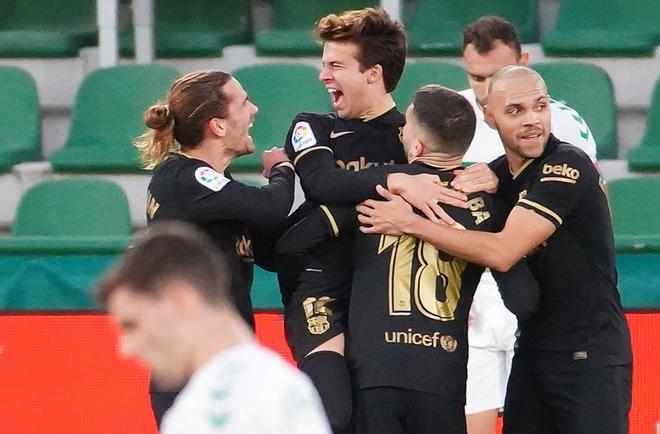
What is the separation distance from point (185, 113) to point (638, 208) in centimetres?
325

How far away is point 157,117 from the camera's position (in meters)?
4.35

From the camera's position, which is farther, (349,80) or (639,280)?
(639,280)

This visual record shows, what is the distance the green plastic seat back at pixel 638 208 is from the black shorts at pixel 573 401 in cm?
261

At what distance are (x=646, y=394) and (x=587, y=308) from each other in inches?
59.7

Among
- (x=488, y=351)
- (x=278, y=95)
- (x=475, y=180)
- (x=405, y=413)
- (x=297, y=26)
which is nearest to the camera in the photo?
(x=405, y=413)

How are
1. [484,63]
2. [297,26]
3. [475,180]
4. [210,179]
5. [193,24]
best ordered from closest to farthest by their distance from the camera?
[475,180], [210,179], [484,63], [297,26], [193,24]

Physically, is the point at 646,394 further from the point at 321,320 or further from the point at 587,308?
the point at 321,320

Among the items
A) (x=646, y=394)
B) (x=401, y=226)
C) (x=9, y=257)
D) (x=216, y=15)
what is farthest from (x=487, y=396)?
(x=216, y=15)

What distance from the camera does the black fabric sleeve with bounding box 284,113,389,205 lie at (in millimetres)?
4246

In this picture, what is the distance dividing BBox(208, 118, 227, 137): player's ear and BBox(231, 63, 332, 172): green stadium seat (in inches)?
140

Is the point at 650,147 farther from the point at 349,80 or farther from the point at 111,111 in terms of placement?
the point at 349,80

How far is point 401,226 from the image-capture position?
4.17 meters

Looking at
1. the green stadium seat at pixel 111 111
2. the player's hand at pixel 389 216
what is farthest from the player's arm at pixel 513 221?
the green stadium seat at pixel 111 111

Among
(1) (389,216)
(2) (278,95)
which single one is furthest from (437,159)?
(2) (278,95)
